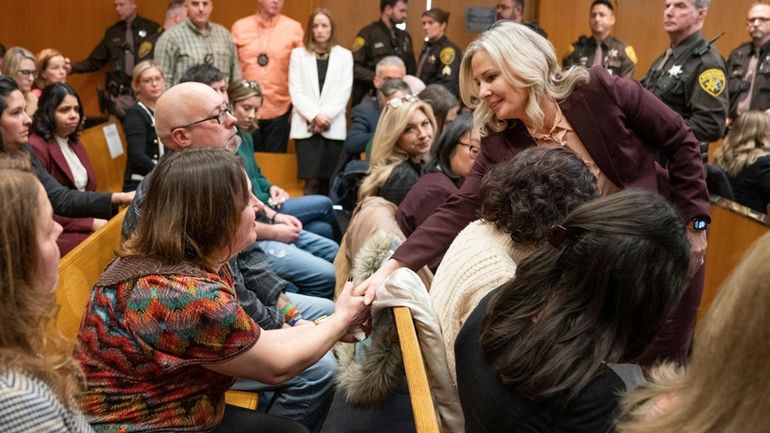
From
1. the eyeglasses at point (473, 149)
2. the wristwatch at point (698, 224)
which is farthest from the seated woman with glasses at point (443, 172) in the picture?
the wristwatch at point (698, 224)

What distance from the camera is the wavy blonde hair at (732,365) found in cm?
100

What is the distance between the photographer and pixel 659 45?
8320mm

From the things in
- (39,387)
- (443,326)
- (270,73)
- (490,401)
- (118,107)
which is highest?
(39,387)

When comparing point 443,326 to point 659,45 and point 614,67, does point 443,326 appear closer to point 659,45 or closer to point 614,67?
point 614,67

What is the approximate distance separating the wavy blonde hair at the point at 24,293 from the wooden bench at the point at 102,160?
3435 mm

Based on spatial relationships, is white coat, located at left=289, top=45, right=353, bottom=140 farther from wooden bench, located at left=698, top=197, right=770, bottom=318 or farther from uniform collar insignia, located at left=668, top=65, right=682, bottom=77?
wooden bench, located at left=698, top=197, right=770, bottom=318

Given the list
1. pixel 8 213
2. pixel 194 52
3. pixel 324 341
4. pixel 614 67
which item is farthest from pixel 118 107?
pixel 8 213

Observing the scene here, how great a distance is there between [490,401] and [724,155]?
12.2 feet

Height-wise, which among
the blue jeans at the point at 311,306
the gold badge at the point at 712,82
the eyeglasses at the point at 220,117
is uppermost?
the eyeglasses at the point at 220,117

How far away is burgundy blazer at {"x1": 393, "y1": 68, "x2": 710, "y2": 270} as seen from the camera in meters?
2.45

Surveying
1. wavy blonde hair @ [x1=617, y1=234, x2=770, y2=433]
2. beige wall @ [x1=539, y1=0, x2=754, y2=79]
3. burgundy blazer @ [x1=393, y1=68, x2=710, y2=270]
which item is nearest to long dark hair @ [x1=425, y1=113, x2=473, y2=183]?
burgundy blazer @ [x1=393, y1=68, x2=710, y2=270]

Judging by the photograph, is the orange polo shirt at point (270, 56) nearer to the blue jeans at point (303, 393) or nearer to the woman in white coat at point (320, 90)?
the woman in white coat at point (320, 90)

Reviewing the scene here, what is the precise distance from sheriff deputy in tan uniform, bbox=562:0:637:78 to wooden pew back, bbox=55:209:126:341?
5.08 meters

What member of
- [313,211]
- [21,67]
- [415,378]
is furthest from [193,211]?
[21,67]
